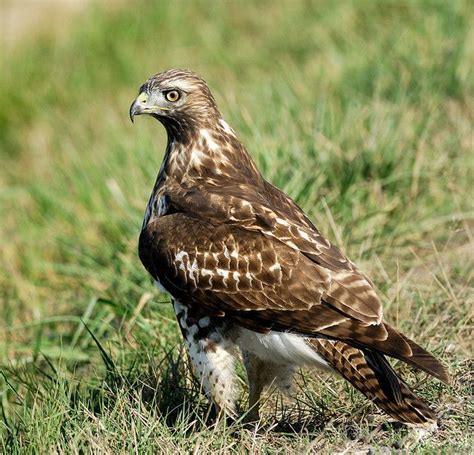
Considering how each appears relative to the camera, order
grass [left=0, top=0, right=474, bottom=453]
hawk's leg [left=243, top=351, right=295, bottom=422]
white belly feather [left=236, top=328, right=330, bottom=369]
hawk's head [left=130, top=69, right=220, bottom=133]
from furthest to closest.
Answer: hawk's head [left=130, top=69, right=220, bottom=133] < hawk's leg [left=243, top=351, right=295, bottom=422] < grass [left=0, top=0, right=474, bottom=453] < white belly feather [left=236, top=328, right=330, bottom=369]

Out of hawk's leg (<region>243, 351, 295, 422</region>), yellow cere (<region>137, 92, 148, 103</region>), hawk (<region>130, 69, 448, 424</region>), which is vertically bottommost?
hawk's leg (<region>243, 351, 295, 422</region>)

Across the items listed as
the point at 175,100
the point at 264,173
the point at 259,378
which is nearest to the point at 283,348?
the point at 259,378

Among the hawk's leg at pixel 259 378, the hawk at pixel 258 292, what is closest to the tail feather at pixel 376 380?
the hawk at pixel 258 292

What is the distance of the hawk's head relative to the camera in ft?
17.2

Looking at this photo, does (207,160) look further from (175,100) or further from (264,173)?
(264,173)

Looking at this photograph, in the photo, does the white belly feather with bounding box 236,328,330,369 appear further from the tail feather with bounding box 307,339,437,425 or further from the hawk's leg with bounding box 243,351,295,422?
the hawk's leg with bounding box 243,351,295,422

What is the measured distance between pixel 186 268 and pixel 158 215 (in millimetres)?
395

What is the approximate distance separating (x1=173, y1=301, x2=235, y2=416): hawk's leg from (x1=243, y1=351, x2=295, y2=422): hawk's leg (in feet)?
0.38

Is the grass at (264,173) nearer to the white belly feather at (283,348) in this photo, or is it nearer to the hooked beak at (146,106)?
the white belly feather at (283,348)

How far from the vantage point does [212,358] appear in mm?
4695

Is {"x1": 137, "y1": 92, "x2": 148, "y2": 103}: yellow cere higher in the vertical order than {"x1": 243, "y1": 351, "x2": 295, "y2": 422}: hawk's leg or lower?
higher

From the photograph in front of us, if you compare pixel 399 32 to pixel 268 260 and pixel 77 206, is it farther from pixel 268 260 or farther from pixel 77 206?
pixel 268 260

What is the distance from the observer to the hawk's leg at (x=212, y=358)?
4707mm

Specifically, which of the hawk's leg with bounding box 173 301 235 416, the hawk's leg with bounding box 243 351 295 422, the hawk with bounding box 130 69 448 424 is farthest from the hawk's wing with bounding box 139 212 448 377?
the hawk's leg with bounding box 243 351 295 422
